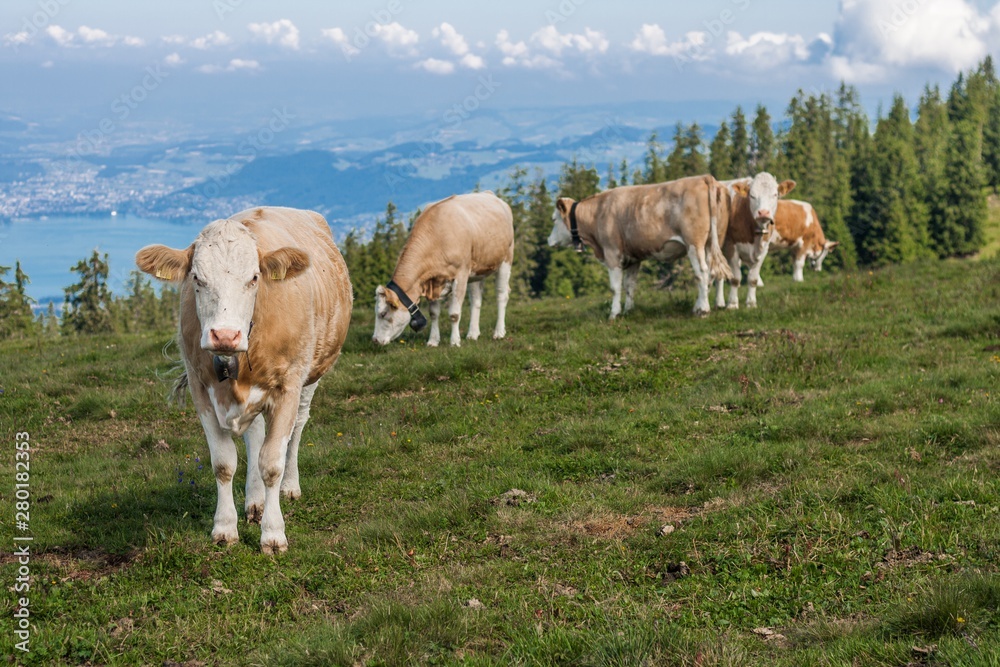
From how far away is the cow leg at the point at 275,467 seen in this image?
7086mm

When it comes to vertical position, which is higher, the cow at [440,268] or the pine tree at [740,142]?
the pine tree at [740,142]

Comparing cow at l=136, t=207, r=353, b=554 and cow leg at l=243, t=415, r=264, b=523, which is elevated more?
cow at l=136, t=207, r=353, b=554

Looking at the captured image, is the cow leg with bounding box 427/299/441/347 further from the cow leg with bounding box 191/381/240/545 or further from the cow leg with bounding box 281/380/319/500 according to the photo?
the cow leg with bounding box 191/381/240/545

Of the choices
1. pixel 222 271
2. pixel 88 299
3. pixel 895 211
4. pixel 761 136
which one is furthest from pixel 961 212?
pixel 222 271

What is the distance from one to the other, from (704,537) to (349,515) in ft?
11.3

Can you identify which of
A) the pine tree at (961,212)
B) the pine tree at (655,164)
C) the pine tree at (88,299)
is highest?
the pine tree at (655,164)

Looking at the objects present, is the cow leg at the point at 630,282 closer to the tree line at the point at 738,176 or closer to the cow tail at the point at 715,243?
the cow tail at the point at 715,243

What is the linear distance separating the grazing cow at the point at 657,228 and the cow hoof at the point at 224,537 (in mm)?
11543

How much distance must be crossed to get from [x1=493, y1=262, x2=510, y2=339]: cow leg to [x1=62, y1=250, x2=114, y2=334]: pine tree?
60950mm

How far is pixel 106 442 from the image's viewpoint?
11.1 meters

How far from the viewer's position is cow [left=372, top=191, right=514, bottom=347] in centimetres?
1576

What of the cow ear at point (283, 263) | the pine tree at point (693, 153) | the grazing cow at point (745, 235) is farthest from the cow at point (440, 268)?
the pine tree at point (693, 153)

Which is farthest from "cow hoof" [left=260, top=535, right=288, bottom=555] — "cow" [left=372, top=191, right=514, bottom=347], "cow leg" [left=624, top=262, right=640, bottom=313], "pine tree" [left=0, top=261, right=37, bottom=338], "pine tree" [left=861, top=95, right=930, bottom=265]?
"pine tree" [left=861, top=95, right=930, bottom=265]

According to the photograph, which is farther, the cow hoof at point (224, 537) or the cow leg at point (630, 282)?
the cow leg at point (630, 282)
